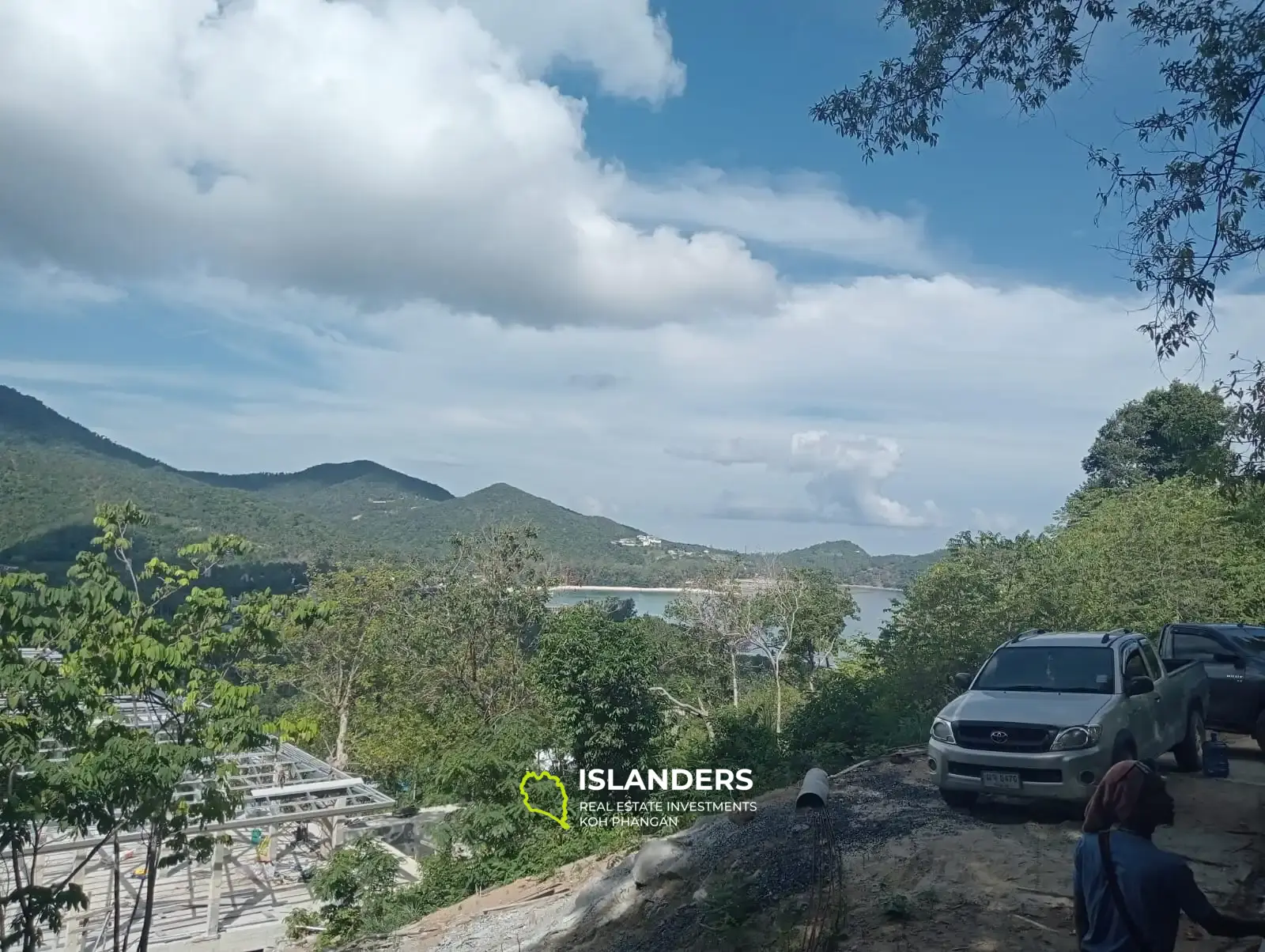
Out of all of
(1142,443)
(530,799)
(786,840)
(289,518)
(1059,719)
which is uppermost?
(1142,443)

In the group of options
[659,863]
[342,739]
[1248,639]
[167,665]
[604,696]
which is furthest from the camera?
[342,739]

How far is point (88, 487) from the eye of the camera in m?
75.1

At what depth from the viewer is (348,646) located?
32.3 m

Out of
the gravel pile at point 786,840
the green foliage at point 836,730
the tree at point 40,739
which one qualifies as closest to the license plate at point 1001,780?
the gravel pile at point 786,840

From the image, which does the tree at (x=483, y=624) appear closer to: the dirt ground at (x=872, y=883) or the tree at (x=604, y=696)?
the tree at (x=604, y=696)

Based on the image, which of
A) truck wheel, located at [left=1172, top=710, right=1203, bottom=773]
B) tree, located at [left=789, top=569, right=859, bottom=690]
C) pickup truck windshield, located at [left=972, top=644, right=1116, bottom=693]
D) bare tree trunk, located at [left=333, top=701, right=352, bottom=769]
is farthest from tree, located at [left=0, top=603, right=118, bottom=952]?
tree, located at [left=789, top=569, right=859, bottom=690]

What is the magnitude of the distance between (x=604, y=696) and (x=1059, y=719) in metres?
8.80

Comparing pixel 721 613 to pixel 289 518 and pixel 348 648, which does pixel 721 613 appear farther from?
pixel 289 518

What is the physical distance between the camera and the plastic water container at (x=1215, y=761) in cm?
945

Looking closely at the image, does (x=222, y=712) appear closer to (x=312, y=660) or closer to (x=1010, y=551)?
(x=1010, y=551)

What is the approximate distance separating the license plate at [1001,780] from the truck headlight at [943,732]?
388 mm

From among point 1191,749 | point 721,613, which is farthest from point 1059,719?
point 721,613

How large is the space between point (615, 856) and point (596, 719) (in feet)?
13.2

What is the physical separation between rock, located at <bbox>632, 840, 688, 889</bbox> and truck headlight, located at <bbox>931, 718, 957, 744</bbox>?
2.75m
